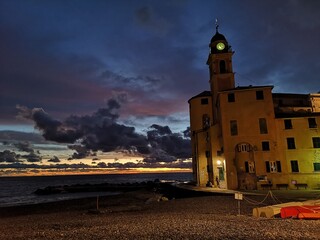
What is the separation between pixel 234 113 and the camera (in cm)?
3769

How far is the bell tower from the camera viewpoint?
151 ft

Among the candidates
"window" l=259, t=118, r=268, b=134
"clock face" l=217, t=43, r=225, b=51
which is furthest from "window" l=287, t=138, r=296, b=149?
"clock face" l=217, t=43, r=225, b=51

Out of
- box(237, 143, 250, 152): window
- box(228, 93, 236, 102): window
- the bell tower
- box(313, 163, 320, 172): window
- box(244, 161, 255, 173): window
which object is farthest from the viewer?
the bell tower

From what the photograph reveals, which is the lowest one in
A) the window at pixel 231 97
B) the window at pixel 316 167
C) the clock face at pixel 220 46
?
the window at pixel 316 167

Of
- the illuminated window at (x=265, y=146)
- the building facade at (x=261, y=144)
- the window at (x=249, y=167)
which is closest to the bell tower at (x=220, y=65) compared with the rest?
the building facade at (x=261, y=144)

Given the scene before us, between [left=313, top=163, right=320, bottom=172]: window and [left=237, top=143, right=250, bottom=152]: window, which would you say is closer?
[left=313, top=163, right=320, bottom=172]: window

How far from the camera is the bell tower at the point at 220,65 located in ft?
151

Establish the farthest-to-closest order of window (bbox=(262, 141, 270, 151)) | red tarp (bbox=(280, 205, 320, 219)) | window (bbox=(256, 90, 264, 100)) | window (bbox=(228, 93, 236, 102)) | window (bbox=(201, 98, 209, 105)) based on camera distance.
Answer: window (bbox=(201, 98, 209, 105)) → window (bbox=(228, 93, 236, 102)) → window (bbox=(256, 90, 264, 100)) → window (bbox=(262, 141, 270, 151)) → red tarp (bbox=(280, 205, 320, 219))

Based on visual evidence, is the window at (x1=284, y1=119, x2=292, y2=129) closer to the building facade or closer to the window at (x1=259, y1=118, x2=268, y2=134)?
the building facade

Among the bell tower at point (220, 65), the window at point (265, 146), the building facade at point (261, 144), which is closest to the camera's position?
the building facade at point (261, 144)

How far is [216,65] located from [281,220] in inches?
1392

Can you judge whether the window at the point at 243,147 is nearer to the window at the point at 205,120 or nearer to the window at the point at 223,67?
the window at the point at 205,120

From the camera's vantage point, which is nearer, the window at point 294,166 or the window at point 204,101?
the window at point 294,166

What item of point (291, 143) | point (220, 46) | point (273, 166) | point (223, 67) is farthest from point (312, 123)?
point (220, 46)
